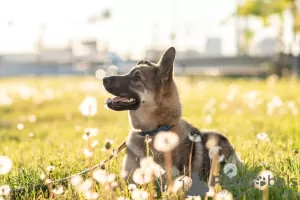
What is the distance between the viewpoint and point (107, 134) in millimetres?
10398

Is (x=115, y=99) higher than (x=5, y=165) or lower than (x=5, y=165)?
higher

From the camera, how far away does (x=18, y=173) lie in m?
5.73

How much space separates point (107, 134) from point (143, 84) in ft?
15.9

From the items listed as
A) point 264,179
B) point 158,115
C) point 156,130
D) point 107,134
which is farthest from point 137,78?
point 107,134

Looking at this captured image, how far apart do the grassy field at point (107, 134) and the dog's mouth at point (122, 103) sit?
708 millimetres

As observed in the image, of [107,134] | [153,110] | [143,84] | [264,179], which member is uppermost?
[143,84]

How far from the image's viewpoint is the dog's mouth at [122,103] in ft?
17.6

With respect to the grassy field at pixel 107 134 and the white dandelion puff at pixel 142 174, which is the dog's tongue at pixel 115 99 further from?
the white dandelion puff at pixel 142 174

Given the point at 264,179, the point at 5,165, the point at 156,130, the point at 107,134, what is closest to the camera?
the point at 5,165

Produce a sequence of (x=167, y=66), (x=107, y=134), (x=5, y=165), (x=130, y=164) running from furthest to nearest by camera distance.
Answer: (x=107, y=134)
(x=167, y=66)
(x=130, y=164)
(x=5, y=165)

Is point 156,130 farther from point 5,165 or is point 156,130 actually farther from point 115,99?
point 5,165

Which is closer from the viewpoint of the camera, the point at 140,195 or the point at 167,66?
the point at 140,195

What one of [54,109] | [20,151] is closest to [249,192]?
A: [20,151]

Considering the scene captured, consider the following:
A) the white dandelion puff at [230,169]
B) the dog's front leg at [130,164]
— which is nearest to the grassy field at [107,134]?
the dog's front leg at [130,164]
